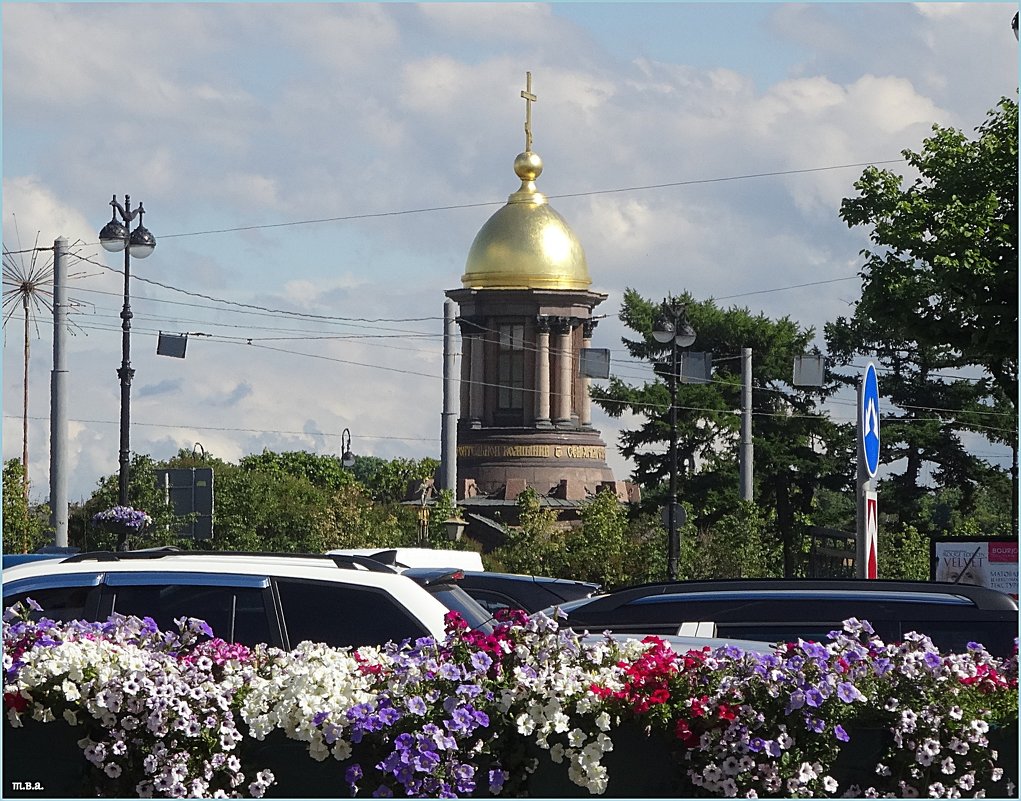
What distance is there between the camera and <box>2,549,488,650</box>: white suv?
905cm

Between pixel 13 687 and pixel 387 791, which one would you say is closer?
pixel 387 791

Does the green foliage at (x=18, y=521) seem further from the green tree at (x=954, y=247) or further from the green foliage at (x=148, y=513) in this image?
the green tree at (x=954, y=247)

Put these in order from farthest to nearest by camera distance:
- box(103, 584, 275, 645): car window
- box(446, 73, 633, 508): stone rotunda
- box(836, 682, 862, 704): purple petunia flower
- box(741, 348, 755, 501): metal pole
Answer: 1. box(446, 73, 633, 508): stone rotunda
2. box(741, 348, 755, 501): metal pole
3. box(103, 584, 275, 645): car window
4. box(836, 682, 862, 704): purple petunia flower

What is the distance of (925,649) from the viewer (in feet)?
22.3

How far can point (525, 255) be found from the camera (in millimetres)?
70688

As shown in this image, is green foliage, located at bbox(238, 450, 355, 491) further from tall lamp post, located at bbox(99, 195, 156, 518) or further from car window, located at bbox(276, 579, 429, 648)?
car window, located at bbox(276, 579, 429, 648)

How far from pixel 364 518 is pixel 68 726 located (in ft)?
145

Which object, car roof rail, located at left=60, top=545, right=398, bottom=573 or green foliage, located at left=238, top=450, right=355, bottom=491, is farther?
green foliage, located at left=238, top=450, right=355, bottom=491

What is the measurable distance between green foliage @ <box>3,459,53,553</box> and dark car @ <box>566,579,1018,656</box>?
30.5 metres

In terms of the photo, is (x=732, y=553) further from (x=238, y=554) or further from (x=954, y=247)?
(x=238, y=554)

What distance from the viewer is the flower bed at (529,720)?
6.57 metres

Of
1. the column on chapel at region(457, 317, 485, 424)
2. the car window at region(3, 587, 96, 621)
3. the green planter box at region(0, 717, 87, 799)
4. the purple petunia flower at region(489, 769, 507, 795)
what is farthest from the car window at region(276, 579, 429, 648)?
the column on chapel at region(457, 317, 485, 424)

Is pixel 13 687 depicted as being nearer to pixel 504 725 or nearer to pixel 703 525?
pixel 504 725

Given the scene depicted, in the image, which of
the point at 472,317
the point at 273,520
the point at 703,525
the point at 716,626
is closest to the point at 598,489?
the point at 703,525
